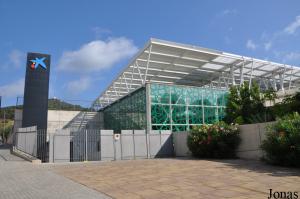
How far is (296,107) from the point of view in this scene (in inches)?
840

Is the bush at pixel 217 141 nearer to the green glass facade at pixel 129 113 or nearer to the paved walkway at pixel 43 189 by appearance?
the green glass facade at pixel 129 113

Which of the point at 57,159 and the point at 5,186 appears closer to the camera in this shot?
the point at 5,186

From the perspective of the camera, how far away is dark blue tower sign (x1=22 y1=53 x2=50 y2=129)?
105 feet

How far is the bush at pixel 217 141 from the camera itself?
18625 millimetres

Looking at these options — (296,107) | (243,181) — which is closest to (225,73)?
(296,107)

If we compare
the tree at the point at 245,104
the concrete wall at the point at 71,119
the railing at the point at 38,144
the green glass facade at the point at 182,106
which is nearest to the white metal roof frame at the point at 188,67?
the green glass facade at the point at 182,106

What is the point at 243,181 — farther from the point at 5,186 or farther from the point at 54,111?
the point at 54,111

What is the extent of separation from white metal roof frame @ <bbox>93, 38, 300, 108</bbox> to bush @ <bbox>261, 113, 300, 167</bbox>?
17803mm

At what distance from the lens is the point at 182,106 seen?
30.6m

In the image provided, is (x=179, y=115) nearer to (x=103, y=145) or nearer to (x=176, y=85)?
(x=176, y=85)

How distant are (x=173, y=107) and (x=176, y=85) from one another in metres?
2.57

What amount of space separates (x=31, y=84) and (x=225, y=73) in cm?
2571

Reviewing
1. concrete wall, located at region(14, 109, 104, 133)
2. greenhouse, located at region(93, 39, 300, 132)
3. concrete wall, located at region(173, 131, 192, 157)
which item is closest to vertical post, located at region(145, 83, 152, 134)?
greenhouse, located at region(93, 39, 300, 132)

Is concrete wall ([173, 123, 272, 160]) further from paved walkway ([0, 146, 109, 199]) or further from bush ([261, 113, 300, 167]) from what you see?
paved walkway ([0, 146, 109, 199])
